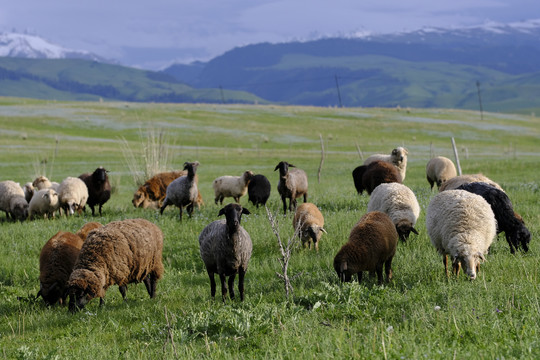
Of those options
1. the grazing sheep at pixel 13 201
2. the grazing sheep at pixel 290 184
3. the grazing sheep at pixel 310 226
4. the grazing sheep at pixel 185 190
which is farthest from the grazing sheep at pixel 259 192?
the grazing sheep at pixel 13 201

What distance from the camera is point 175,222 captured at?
14391mm

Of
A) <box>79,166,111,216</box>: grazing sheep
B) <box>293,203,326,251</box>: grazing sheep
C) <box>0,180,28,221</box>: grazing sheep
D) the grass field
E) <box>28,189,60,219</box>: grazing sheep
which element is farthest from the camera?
<box>79,166,111,216</box>: grazing sheep

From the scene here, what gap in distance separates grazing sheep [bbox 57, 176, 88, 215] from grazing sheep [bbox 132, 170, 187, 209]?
6.32 feet

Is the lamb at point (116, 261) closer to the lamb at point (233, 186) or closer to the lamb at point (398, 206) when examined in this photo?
the lamb at point (398, 206)

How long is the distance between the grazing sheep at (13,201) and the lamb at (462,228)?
14353 millimetres

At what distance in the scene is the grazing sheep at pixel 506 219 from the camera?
9.61 m

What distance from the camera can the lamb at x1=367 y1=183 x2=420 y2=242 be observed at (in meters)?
10.6

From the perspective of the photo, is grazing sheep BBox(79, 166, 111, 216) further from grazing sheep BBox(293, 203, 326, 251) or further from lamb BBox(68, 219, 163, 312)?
lamb BBox(68, 219, 163, 312)

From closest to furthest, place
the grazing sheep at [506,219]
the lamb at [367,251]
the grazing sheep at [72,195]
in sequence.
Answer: the lamb at [367,251], the grazing sheep at [506,219], the grazing sheep at [72,195]

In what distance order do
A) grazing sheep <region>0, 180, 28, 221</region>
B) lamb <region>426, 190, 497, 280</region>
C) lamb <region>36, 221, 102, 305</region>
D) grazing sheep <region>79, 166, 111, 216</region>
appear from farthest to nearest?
grazing sheep <region>79, 166, 111, 216</region> < grazing sheep <region>0, 180, 28, 221</region> < lamb <region>36, 221, 102, 305</region> < lamb <region>426, 190, 497, 280</region>

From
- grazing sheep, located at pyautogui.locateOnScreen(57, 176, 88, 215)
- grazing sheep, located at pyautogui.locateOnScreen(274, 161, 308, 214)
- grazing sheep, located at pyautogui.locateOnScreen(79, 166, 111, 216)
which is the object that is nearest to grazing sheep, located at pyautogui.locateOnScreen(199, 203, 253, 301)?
grazing sheep, located at pyautogui.locateOnScreen(274, 161, 308, 214)

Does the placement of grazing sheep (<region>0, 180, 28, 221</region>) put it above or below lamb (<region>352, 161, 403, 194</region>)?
below

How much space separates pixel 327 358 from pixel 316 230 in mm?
6513

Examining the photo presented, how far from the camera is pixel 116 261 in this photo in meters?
8.48
